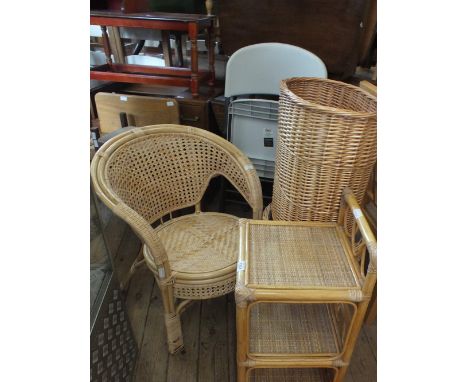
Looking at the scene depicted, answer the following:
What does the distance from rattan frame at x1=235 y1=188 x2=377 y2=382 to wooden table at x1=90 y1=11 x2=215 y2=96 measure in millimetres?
976

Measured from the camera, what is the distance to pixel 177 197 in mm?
1410

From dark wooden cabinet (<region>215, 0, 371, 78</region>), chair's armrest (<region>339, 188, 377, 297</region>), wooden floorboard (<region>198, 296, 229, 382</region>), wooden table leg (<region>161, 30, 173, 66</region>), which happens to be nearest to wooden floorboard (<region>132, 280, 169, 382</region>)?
wooden floorboard (<region>198, 296, 229, 382</region>)

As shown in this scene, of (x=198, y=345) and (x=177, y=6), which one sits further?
(x=177, y=6)

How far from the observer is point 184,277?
1079 mm

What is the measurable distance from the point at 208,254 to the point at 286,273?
41 cm

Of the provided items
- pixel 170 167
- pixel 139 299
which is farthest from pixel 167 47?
pixel 139 299

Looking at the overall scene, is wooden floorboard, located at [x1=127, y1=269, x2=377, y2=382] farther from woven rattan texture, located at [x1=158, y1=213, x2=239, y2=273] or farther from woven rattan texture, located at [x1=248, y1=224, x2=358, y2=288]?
woven rattan texture, located at [x1=248, y1=224, x2=358, y2=288]

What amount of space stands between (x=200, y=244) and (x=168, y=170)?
0.35 metres

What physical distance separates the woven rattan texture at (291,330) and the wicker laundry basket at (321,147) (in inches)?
13.1

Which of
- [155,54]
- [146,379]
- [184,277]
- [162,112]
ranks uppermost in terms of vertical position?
[155,54]

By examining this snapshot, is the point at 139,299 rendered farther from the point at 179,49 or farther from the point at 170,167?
the point at 179,49
